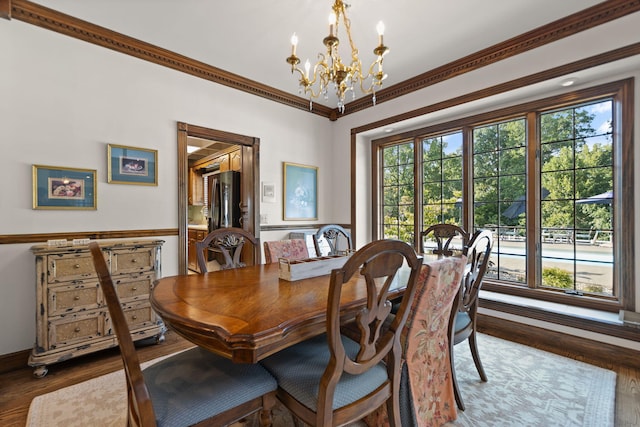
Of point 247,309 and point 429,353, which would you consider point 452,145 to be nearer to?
point 429,353

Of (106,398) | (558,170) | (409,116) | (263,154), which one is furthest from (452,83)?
(106,398)

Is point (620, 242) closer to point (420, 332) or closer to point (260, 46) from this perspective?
point (420, 332)

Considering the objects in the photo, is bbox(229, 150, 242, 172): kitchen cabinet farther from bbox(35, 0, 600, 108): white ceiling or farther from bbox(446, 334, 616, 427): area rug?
bbox(446, 334, 616, 427): area rug

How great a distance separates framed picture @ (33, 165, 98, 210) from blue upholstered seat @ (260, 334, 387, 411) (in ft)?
7.54

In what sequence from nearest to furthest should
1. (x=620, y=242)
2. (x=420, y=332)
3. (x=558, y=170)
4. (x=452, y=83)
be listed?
(x=420, y=332) < (x=620, y=242) < (x=558, y=170) < (x=452, y=83)

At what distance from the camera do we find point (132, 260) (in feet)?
8.05

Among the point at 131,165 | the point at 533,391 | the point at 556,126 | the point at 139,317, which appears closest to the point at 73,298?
the point at 139,317

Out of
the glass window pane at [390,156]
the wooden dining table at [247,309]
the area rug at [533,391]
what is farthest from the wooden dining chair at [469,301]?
the glass window pane at [390,156]

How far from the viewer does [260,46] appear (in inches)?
109

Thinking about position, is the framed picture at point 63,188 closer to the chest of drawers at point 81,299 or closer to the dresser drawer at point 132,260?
the chest of drawers at point 81,299

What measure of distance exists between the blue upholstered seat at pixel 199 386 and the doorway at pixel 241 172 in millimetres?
1923

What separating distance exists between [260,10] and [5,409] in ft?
10.6

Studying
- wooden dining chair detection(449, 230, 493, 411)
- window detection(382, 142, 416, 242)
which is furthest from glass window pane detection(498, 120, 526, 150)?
wooden dining chair detection(449, 230, 493, 411)

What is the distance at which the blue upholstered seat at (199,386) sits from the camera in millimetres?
1000
